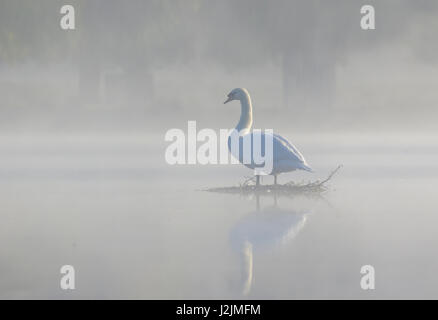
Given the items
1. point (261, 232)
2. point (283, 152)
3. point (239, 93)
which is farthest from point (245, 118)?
point (261, 232)

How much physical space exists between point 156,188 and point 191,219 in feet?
12.8

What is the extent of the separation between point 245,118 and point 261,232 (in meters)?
4.44

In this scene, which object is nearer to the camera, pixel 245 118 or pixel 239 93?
pixel 245 118

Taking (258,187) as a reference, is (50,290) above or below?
below

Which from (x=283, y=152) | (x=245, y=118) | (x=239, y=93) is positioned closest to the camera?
(x=283, y=152)

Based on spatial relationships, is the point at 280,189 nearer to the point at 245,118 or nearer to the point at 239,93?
the point at 245,118

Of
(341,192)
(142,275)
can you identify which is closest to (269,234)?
(142,275)

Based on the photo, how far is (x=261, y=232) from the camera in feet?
26.4

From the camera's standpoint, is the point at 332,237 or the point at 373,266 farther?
the point at 332,237

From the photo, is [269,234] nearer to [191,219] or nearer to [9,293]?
[191,219]

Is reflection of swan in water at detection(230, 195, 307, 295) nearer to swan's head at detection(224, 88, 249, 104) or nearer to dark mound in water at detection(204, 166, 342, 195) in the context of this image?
dark mound in water at detection(204, 166, 342, 195)

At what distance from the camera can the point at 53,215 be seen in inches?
388

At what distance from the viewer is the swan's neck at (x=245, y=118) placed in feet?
39.3

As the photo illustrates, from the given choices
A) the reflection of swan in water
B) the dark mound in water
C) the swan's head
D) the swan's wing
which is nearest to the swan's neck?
the swan's head
